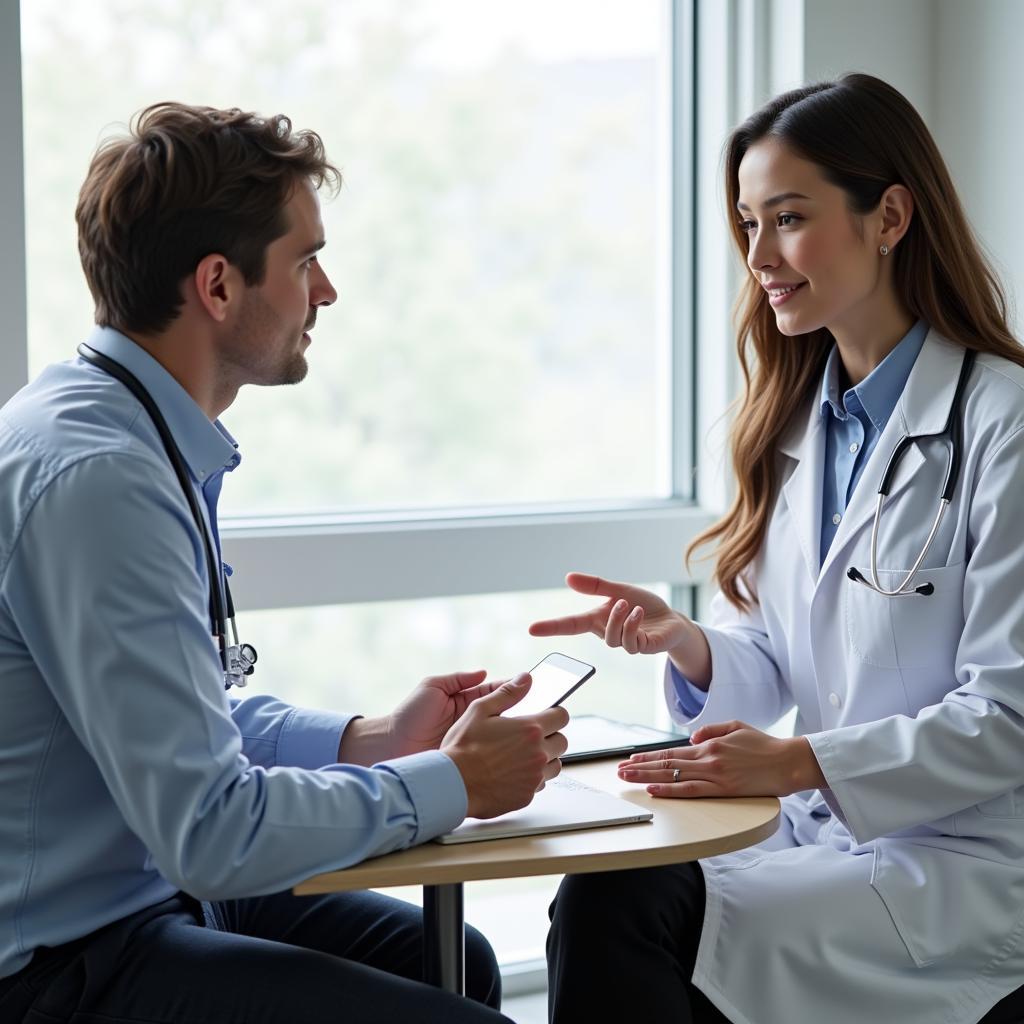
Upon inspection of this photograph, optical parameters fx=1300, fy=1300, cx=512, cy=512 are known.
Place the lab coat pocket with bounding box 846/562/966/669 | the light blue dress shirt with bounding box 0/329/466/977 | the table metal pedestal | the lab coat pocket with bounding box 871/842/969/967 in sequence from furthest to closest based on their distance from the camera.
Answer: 1. the lab coat pocket with bounding box 846/562/966/669
2. the lab coat pocket with bounding box 871/842/969/967
3. the table metal pedestal
4. the light blue dress shirt with bounding box 0/329/466/977

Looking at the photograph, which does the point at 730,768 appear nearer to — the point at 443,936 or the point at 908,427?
the point at 443,936

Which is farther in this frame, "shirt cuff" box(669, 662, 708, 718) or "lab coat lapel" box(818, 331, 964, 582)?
"shirt cuff" box(669, 662, 708, 718)

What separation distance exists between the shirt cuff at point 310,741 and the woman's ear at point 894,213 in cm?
106

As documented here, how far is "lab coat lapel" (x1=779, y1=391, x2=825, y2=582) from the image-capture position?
2002mm

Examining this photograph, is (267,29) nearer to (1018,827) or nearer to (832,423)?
(832,423)

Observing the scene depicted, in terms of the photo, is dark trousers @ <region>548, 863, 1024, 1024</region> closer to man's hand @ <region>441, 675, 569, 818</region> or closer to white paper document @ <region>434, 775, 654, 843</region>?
white paper document @ <region>434, 775, 654, 843</region>

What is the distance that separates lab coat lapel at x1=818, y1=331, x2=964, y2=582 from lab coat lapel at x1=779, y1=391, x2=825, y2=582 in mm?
71

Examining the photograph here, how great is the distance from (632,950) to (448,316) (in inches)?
57.7

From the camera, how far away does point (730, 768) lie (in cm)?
164

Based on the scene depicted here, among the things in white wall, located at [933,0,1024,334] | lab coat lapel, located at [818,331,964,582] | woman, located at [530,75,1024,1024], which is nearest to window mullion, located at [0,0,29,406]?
woman, located at [530,75,1024,1024]

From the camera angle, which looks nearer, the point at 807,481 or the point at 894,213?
the point at 894,213

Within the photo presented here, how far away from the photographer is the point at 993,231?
2.62 meters

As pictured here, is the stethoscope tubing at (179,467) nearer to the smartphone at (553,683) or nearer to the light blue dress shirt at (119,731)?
the light blue dress shirt at (119,731)

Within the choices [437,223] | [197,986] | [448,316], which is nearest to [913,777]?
[197,986]
